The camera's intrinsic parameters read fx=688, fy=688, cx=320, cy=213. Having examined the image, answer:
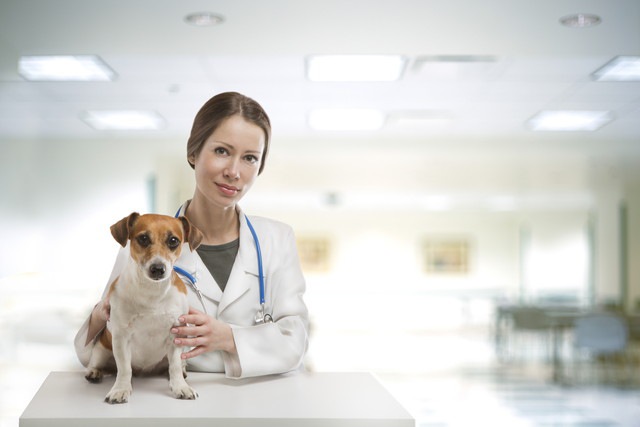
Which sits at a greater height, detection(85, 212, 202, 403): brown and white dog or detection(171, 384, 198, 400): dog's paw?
detection(85, 212, 202, 403): brown and white dog

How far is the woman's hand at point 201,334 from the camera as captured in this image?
52.3 inches

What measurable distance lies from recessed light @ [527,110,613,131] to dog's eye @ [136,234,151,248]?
5125 mm

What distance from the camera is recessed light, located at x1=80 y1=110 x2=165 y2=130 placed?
540 centimetres

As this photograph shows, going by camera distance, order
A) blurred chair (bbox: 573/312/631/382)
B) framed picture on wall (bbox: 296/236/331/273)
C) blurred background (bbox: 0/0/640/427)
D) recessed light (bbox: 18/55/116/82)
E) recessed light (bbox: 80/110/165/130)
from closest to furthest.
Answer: blurred background (bbox: 0/0/640/427), recessed light (bbox: 18/55/116/82), recessed light (bbox: 80/110/165/130), blurred chair (bbox: 573/312/631/382), framed picture on wall (bbox: 296/236/331/273)

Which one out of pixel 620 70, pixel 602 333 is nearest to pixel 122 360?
pixel 620 70

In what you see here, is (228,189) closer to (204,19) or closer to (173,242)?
(173,242)

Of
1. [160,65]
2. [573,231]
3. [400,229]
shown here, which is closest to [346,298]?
[400,229]

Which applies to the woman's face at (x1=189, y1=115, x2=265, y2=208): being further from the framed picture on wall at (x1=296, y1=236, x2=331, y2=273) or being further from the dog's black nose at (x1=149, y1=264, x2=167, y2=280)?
the framed picture on wall at (x1=296, y1=236, x2=331, y2=273)

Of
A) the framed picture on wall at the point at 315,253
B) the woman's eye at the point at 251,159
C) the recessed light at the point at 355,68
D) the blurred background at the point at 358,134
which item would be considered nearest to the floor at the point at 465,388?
the blurred background at the point at 358,134

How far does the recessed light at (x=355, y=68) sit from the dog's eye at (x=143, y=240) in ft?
10.9

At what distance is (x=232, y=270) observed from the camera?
58.6 inches

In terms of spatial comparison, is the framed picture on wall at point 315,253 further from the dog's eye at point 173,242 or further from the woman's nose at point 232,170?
the dog's eye at point 173,242

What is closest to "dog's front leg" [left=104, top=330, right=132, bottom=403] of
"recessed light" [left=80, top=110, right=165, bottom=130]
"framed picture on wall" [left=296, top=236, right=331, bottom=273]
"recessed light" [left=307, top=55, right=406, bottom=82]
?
"recessed light" [left=307, top=55, right=406, bottom=82]

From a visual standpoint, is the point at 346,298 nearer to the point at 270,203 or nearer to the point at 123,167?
the point at 270,203
